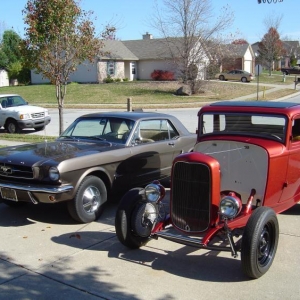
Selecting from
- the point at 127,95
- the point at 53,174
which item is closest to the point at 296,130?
the point at 53,174

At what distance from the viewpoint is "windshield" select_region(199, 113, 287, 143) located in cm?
564

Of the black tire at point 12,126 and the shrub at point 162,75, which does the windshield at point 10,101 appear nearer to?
the black tire at point 12,126

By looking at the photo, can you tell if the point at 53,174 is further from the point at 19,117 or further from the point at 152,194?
the point at 19,117

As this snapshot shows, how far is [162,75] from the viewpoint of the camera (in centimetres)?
4922

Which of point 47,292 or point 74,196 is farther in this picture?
point 74,196

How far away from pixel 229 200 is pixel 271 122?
Result: 64.8 inches

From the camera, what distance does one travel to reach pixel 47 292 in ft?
13.9

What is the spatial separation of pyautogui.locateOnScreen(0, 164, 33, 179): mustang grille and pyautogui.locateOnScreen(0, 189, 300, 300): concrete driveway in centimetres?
75

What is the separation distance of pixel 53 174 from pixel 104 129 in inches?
67.8

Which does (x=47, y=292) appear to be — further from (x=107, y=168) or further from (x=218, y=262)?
(x=107, y=168)

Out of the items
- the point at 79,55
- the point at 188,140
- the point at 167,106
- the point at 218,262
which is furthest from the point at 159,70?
the point at 218,262

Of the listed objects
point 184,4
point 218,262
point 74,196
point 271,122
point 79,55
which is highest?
point 184,4

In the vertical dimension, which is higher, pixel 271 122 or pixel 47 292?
pixel 271 122

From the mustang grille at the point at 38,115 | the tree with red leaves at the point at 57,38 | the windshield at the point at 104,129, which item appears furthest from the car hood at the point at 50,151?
the mustang grille at the point at 38,115
